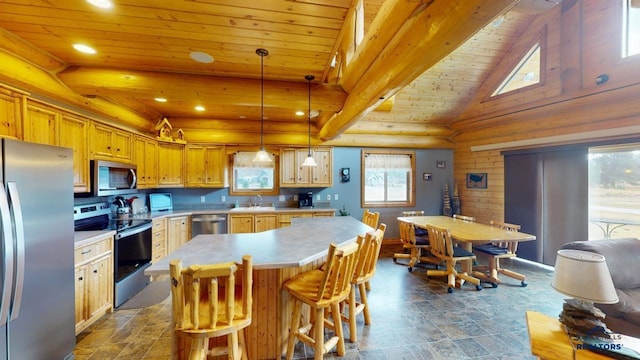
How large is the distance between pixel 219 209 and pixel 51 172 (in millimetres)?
3451

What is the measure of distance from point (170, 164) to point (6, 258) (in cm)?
347

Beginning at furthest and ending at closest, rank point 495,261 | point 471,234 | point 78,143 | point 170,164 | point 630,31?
point 170,164 → point 495,261 → point 471,234 → point 630,31 → point 78,143

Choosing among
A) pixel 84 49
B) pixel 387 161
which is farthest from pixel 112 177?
pixel 387 161

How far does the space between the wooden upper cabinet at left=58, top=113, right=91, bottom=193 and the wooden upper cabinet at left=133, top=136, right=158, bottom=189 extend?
3.44ft

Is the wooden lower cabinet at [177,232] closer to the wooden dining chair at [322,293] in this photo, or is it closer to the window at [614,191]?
the wooden dining chair at [322,293]

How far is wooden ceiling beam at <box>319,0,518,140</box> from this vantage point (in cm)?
127

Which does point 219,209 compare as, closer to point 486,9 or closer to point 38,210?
point 38,210

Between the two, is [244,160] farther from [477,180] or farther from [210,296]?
[477,180]

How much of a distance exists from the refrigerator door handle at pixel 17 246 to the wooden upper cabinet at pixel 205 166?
340 cm

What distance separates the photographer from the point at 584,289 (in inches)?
57.6

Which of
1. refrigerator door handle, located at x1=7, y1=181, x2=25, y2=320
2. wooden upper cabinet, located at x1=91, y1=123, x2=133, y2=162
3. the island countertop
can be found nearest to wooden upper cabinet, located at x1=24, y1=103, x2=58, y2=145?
wooden upper cabinet, located at x1=91, y1=123, x2=133, y2=162

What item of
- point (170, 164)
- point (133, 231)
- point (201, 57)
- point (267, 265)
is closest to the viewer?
point (267, 265)

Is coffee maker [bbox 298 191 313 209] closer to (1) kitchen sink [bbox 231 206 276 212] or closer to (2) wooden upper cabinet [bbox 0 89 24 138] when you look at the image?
(1) kitchen sink [bbox 231 206 276 212]

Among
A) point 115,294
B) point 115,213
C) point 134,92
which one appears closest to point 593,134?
point 134,92
